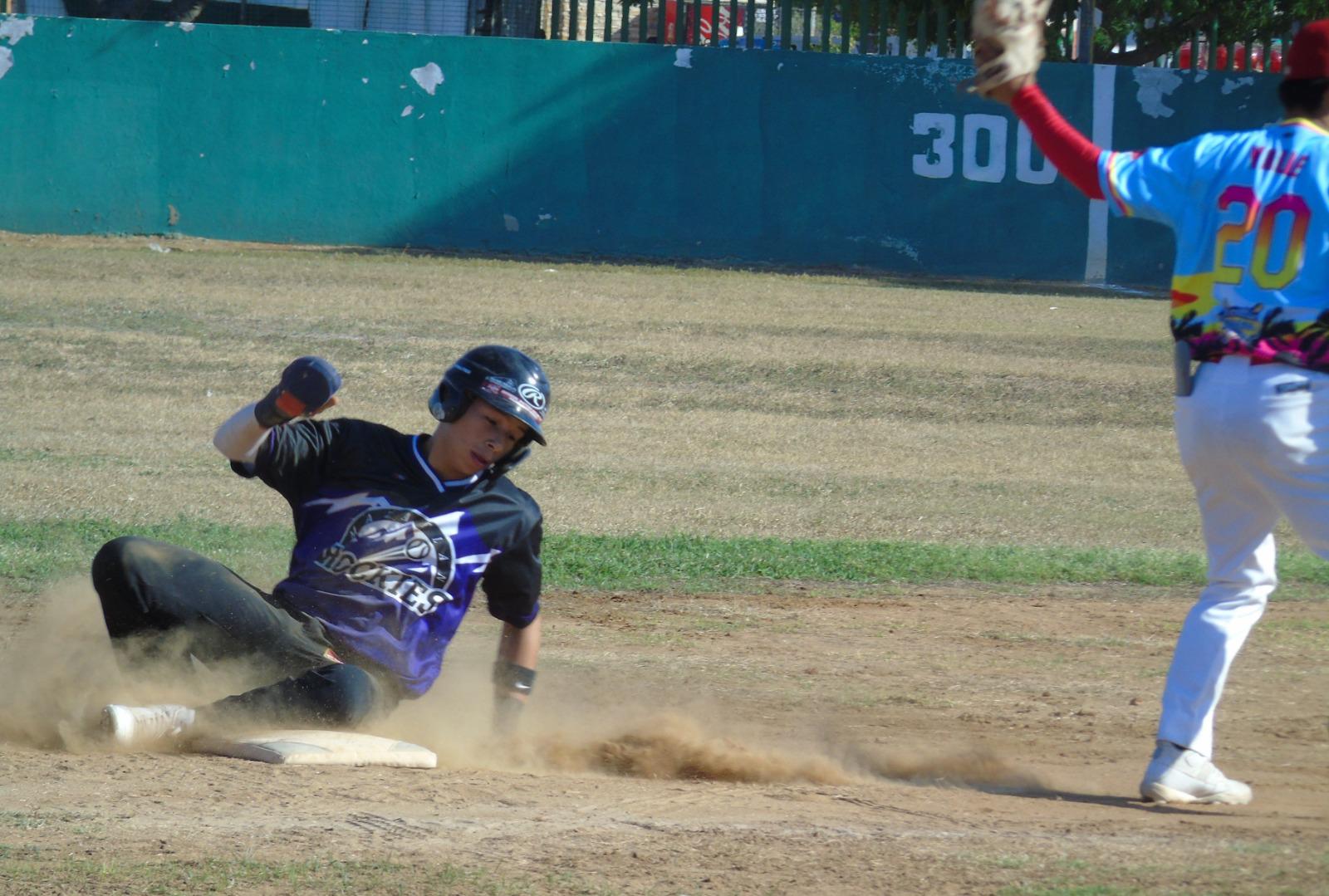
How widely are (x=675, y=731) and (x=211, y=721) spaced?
147 cm

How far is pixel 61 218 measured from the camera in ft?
62.5

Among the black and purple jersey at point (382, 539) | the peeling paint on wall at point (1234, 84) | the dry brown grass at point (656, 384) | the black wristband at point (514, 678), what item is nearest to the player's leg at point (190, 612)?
the black and purple jersey at point (382, 539)

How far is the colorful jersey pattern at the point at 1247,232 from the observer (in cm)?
392

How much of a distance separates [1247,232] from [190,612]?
308 cm

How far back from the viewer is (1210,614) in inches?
167

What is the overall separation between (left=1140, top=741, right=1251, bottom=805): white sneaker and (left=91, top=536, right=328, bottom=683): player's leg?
2401 millimetres

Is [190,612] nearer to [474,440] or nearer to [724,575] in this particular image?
[474,440]

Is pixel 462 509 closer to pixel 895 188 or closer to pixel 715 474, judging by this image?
pixel 715 474

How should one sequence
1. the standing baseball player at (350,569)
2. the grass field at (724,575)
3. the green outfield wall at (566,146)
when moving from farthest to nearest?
the green outfield wall at (566,146) → the standing baseball player at (350,569) → the grass field at (724,575)

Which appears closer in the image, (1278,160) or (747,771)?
(1278,160)

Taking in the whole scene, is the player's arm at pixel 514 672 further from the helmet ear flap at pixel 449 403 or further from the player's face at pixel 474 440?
the helmet ear flap at pixel 449 403

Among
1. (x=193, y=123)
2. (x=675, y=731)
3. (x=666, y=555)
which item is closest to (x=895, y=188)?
(x=193, y=123)

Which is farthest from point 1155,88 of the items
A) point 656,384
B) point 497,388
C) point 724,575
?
point 497,388

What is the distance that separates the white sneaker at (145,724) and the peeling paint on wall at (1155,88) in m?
18.8
